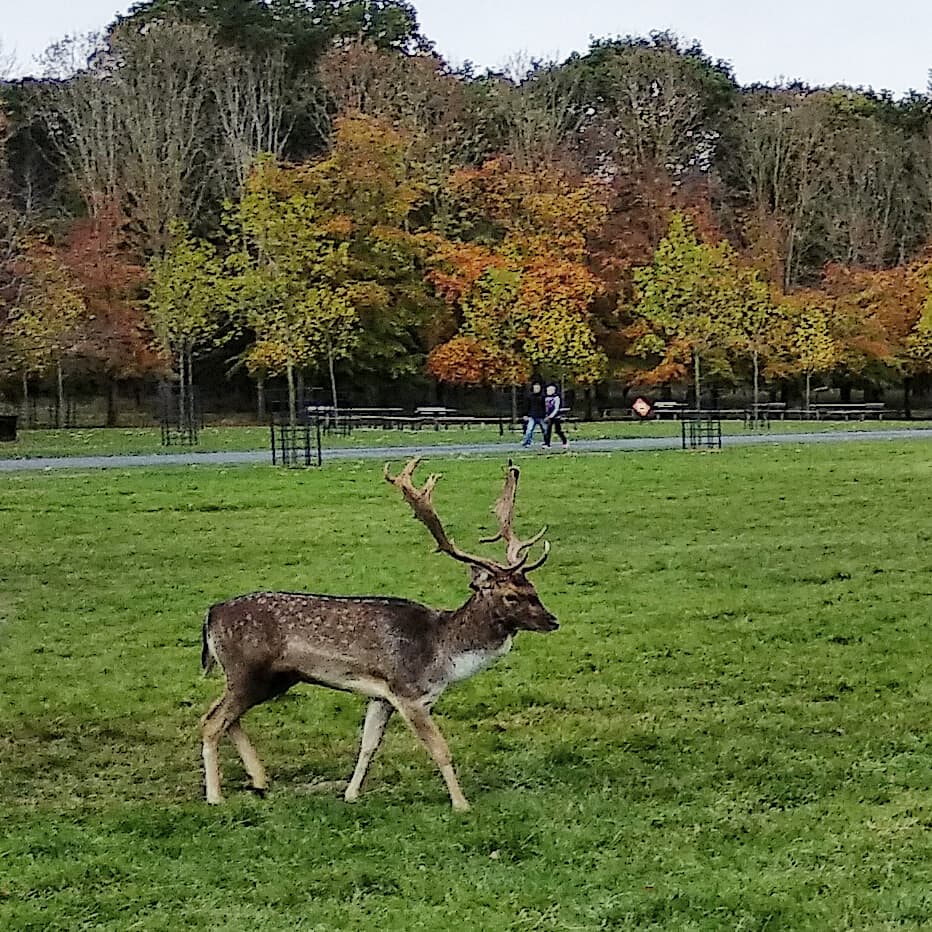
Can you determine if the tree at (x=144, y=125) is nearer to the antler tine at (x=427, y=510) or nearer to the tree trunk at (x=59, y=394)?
the tree trunk at (x=59, y=394)

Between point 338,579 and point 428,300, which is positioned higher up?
point 428,300

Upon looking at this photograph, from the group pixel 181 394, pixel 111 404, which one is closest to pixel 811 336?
pixel 181 394

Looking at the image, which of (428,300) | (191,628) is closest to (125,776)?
(191,628)

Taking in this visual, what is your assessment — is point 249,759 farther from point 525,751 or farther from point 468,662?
point 525,751

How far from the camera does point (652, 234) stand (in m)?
52.1

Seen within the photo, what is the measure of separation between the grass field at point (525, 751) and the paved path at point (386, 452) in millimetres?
9945

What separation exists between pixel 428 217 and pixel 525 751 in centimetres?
4449

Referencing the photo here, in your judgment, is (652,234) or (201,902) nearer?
(201,902)

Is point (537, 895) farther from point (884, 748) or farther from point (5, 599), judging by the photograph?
point (5, 599)

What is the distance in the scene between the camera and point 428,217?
167 feet

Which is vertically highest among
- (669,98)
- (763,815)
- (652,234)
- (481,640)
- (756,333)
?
(669,98)

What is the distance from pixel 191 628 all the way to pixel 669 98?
48.7 m

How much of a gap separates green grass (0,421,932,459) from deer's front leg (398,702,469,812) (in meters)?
23.7

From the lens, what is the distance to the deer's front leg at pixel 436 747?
21.0ft
